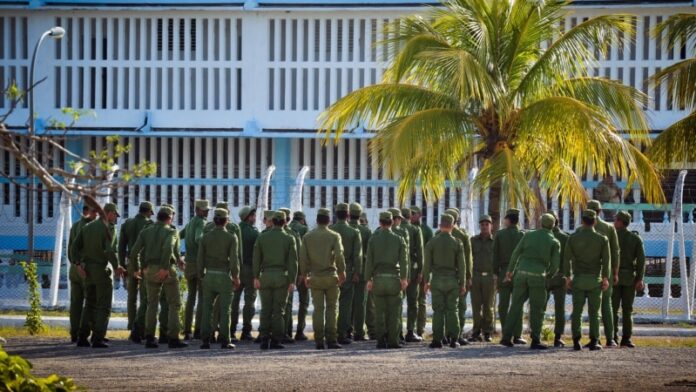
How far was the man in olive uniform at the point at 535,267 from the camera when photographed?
1861cm

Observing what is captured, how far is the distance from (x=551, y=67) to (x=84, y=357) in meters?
8.45

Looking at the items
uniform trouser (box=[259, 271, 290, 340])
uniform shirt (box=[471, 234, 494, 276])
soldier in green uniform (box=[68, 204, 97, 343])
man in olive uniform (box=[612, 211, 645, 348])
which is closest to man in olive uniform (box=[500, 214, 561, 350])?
uniform shirt (box=[471, 234, 494, 276])

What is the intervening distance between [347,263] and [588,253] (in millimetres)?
3432

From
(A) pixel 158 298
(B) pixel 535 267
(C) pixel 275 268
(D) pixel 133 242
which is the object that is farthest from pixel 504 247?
(D) pixel 133 242

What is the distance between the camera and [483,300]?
66.7 feet

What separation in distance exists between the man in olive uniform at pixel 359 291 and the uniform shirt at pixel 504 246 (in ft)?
6.22

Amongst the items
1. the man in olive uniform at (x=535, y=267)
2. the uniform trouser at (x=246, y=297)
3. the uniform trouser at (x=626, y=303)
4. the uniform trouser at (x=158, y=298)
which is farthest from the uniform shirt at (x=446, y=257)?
the uniform trouser at (x=158, y=298)

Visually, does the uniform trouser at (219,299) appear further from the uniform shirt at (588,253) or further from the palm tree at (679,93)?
the palm tree at (679,93)

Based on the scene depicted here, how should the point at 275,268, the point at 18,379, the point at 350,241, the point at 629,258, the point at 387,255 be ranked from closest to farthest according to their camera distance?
the point at 18,379 → the point at 275,268 → the point at 387,255 → the point at 350,241 → the point at 629,258

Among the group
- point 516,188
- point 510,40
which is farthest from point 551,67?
Answer: point 516,188

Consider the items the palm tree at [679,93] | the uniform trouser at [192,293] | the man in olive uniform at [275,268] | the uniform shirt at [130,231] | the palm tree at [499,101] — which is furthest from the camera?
the palm tree at [679,93]

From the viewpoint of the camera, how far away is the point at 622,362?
17.0 metres

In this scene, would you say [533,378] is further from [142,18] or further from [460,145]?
[142,18]

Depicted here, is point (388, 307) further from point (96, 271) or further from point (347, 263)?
point (96, 271)
